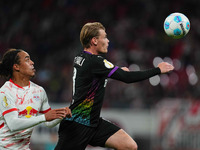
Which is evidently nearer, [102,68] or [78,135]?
[102,68]

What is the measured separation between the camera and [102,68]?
4719 mm

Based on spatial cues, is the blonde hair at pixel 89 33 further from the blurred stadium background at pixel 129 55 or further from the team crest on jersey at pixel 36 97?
the blurred stadium background at pixel 129 55

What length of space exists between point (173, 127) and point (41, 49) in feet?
17.4

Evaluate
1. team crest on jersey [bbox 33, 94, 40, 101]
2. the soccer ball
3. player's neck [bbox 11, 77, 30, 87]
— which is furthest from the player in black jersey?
the soccer ball

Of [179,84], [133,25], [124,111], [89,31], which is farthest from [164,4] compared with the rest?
[89,31]

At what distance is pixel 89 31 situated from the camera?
4977 millimetres

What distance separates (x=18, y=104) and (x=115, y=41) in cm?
935

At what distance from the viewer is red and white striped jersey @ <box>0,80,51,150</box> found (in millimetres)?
4473

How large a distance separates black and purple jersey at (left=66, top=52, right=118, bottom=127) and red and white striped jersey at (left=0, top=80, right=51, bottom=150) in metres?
0.46

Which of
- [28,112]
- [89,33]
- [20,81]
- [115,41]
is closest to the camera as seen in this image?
[28,112]

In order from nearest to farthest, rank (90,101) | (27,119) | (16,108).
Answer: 1. (27,119)
2. (16,108)
3. (90,101)

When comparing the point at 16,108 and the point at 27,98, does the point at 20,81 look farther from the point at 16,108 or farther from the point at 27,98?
the point at 16,108

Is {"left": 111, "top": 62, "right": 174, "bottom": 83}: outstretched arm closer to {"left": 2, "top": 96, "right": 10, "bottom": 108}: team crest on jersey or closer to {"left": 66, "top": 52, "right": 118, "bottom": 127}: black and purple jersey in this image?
{"left": 66, "top": 52, "right": 118, "bottom": 127}: black and purple jersey

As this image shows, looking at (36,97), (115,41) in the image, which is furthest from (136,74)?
(115,41)
